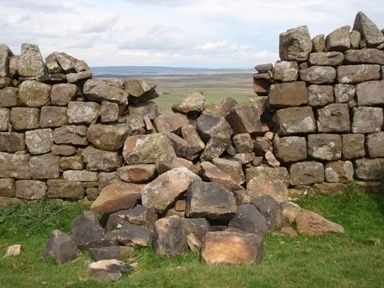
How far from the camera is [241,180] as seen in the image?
39.8 ft

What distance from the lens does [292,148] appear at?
12562 mm

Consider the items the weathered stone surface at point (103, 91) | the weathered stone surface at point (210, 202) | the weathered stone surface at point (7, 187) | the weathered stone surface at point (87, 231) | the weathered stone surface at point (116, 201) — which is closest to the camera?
the weathered stone surface at point (87, 231)

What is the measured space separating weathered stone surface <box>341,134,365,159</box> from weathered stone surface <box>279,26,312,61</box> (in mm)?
2252

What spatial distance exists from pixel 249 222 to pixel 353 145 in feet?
13.3

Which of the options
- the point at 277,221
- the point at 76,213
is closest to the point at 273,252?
the point at 277,221

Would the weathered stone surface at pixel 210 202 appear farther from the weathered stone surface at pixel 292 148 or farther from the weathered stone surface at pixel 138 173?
the weathered stone surface at pixel 292 148

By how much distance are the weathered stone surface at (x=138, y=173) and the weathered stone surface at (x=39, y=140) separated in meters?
2.21

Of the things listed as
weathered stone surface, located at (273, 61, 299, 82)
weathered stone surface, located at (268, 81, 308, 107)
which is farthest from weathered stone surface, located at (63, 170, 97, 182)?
weathered stone surface, located at (273, 61, 299, 82)

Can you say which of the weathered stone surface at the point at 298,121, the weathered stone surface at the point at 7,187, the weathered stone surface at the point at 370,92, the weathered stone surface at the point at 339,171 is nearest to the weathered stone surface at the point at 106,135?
the weathered stone surface at the point at 7,187

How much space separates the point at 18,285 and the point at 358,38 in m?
9.55

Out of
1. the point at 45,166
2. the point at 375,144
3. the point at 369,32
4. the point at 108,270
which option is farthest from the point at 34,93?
the point at 375,144

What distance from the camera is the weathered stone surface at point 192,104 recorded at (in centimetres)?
1317

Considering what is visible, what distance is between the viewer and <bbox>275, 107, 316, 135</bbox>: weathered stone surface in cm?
1249

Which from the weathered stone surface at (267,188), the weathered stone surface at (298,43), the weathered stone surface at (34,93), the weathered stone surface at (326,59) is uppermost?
the weathered stone surface at (298,43)
